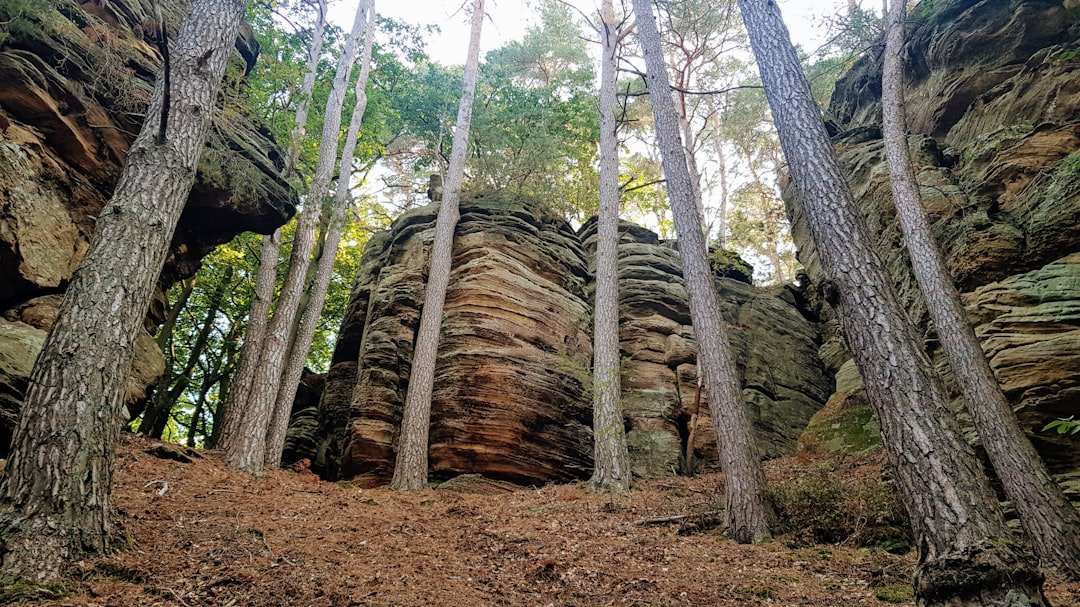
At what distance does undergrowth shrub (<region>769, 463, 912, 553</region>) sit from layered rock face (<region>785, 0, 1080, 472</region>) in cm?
266

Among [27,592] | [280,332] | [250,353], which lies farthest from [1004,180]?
[250,353]

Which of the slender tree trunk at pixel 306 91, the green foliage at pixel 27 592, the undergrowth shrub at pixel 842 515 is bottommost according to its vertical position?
the green foliage at pixel 27 592

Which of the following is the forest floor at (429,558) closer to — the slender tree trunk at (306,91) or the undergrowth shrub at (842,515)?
A: the undergrowth shrub at (842,515)

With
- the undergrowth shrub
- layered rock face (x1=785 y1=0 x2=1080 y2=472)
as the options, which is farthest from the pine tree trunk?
layered rock face (x1=785 y1=0 x2=1080 y2=472)

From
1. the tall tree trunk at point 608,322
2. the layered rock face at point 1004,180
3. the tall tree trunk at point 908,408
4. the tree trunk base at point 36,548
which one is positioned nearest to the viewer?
the tall tree trunk at point 908,408

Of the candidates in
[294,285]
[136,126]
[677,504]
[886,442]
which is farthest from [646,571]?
[136,126]

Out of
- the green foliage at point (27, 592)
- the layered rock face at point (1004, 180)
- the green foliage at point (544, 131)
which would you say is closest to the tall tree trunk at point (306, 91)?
the green foliage at point (544, 131)

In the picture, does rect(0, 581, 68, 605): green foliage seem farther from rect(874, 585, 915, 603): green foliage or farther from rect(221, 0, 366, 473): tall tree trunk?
rect(221, 0, 366, 473): tall tree trunk

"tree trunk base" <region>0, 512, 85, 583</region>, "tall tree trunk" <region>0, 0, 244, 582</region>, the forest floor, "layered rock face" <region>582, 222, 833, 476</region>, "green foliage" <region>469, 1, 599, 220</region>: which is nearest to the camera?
"tree trunk base" <region>0, 512, 85, 583</region>

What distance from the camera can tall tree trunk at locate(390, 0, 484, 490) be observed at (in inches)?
399

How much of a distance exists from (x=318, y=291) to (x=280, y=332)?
2070 millimetres

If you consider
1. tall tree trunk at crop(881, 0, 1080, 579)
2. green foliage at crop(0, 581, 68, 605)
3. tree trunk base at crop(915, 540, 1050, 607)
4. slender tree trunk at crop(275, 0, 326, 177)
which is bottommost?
green foliage at crop(0, 581, 68, 605)

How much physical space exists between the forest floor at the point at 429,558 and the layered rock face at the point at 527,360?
9.48 ft

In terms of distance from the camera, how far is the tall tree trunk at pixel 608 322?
9.48 meters
